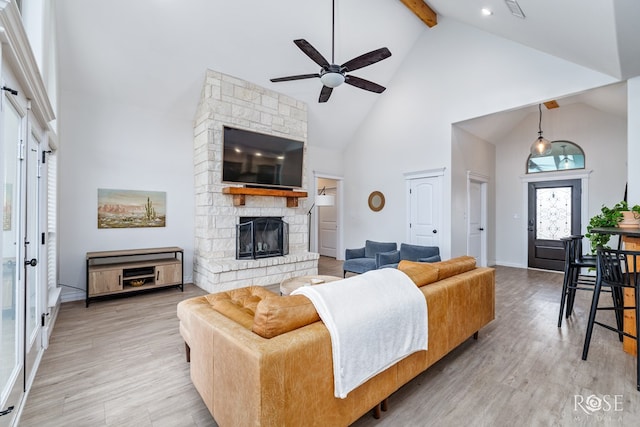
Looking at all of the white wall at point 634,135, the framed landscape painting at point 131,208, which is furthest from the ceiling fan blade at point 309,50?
the white wall at point 634,135

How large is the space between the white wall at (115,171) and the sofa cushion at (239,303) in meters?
2.88

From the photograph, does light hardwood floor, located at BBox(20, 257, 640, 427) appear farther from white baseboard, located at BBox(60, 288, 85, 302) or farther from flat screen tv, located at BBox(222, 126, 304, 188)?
flat screen tv, located at BBox(222, 126, 304, 188)

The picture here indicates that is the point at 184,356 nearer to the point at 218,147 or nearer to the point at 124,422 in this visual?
the point at 124,422

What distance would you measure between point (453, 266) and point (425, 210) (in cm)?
338

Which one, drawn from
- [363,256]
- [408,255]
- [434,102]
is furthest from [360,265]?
[434,102]

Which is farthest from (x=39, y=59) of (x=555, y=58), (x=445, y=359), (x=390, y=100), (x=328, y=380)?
(x=555, y=58)

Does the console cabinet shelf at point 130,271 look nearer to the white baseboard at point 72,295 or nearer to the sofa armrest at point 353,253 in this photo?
the white baseboard at point 72,295

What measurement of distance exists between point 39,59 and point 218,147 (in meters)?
2.33

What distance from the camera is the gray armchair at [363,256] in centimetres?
505

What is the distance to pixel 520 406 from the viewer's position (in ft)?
6.20

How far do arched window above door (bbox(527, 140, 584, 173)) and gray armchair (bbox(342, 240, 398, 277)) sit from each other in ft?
11.8

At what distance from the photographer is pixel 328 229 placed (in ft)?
26.8

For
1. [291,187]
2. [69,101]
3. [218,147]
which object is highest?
[69,101]

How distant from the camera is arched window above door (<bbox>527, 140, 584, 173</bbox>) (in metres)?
5.76
